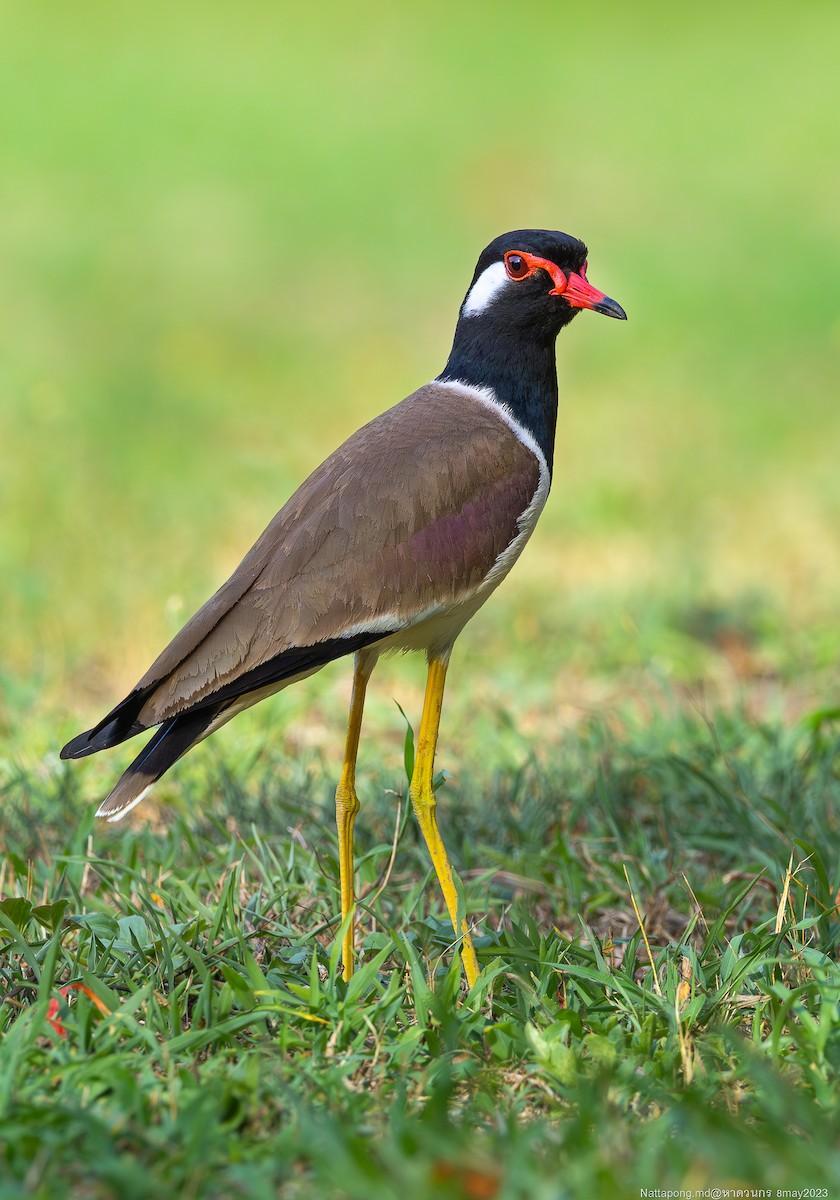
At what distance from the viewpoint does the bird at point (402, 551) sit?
3170mm

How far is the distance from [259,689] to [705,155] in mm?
14950

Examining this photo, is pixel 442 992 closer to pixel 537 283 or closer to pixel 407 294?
pixel 537 283

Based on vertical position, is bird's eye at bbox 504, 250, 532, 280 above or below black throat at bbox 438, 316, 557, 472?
above

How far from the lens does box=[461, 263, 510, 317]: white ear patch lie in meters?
3.55

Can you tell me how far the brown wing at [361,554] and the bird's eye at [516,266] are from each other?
386mm

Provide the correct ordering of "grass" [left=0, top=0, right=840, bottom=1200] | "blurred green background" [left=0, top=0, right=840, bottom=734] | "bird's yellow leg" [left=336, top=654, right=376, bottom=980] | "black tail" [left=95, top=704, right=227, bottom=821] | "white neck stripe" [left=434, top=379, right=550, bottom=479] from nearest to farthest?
1. "grass" [left=0, top=0, right=840, bottom=1200]
2. "black tail" [left=95, top=704, right=227, bottom=821]
3. "bird's yellow leg" [left=336, top=654, right=376, bottom=980]
4. "white neck stripe" [left=434, top=379, right=550, bottom=479]
5. "blurred green background" [left=0, top=0, right=840, bottom=734]

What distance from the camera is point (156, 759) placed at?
10.4 feet

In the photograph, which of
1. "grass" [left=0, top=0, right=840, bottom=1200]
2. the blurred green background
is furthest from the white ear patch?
→ the blurred green background

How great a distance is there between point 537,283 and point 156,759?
1503 millimetres

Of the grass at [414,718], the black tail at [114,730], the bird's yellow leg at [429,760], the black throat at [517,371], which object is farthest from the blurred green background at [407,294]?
the black throat at [517,371]

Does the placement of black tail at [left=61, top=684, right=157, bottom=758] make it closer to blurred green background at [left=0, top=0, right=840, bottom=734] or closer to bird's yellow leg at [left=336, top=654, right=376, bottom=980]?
bird's yellow leg at [left=336, top=654, right=376, bottom=980]

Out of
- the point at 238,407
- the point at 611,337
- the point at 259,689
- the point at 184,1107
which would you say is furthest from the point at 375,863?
the point at 611,337

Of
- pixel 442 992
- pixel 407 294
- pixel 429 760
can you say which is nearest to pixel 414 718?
pixel 429 760

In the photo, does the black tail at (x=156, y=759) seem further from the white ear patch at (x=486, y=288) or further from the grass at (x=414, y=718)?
the white ear patch at (x=486, y=288)
